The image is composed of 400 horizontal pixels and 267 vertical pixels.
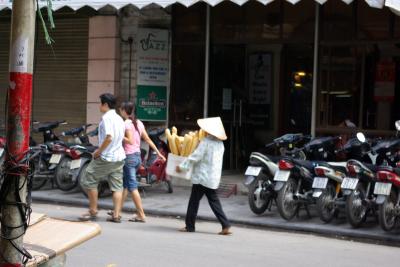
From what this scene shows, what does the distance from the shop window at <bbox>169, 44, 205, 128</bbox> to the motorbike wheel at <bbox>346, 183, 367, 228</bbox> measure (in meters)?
5.14

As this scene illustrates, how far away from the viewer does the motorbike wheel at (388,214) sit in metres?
9.15

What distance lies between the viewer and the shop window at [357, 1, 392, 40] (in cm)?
1212

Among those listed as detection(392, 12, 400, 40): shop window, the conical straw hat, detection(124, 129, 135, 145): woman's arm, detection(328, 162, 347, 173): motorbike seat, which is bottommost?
detection(328, 162, 347, 173): motorbike seat

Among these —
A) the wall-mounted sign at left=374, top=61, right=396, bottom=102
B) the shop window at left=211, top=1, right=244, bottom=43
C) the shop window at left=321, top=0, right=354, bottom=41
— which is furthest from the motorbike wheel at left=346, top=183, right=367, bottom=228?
the shop window at left=211, top=1, right=244, bottom=43

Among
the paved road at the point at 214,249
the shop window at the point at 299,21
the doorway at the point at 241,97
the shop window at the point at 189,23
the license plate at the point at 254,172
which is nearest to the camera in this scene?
the paved road at the point at 214,249

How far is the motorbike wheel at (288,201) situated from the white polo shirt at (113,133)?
7.92ft

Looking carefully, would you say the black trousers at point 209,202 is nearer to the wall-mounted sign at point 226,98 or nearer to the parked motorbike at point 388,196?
the parked motorbike at point 388,196

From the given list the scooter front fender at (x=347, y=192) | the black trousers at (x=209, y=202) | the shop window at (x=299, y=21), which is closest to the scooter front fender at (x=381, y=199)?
the scooter front fender at (x=347, y=192)

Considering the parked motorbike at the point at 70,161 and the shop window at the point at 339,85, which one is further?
the shop window at the point at 339,85

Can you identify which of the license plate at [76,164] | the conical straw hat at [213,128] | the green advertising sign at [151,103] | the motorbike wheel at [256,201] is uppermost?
the green advertising sign at [151,103]

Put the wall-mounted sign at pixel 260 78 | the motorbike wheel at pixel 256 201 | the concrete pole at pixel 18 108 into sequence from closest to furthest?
the concrete pole at pixel 18 108, the motorbike wheel at pixel 256 201, the wall-mounted sign at pixel 260 78

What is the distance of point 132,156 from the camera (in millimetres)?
10133

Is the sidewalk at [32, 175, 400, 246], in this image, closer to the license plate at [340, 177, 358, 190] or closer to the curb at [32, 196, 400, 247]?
the curb at [32, 196, 400, 247]

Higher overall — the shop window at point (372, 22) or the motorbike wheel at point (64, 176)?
the shop window at point (372, 22)
